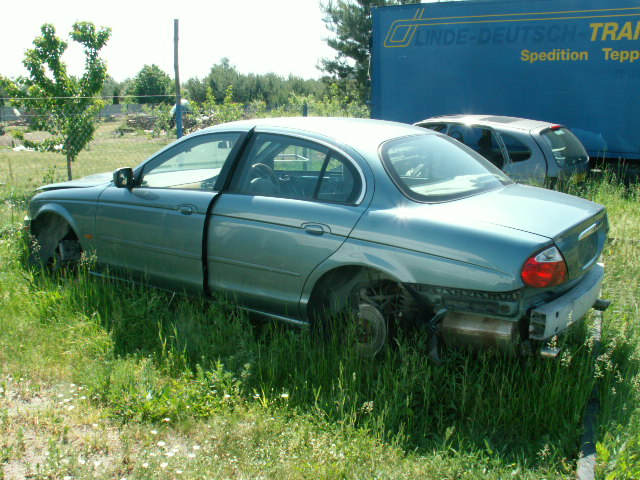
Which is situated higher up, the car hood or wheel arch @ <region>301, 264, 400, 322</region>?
the car hood

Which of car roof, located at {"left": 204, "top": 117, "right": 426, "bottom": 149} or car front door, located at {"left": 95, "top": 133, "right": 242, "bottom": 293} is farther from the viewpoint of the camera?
car front door, located at {"left": 95, "top": 133, "right": 242, "bottom": 293}

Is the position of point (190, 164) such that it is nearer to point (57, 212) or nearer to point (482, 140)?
point (57, 212)

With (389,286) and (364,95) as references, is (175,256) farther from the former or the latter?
(364,95)

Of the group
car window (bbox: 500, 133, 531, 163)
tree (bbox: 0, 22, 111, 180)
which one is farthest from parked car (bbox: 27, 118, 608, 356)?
tree (bbox: 0, 22, 111, 180)

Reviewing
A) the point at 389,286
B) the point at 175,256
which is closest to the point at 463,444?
the point at 389,286

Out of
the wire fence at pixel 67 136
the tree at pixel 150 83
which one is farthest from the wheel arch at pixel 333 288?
the tree at pixel 150 83

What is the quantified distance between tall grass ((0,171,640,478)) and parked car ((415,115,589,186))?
3.28m

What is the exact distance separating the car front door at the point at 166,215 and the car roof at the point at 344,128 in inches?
11.6

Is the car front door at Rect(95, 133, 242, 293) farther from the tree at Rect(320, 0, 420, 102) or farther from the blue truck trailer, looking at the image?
the tree at Rect(320, 0, 420, 102)

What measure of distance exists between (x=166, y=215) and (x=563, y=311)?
290 cm

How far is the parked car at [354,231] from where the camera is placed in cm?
339

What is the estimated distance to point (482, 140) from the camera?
8461mm

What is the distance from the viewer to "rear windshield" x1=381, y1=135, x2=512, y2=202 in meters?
3.92

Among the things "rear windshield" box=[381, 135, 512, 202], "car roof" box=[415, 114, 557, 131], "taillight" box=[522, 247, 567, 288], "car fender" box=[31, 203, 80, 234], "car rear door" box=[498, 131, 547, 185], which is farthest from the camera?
"car roof" box=[415, 114, 557, 131]
